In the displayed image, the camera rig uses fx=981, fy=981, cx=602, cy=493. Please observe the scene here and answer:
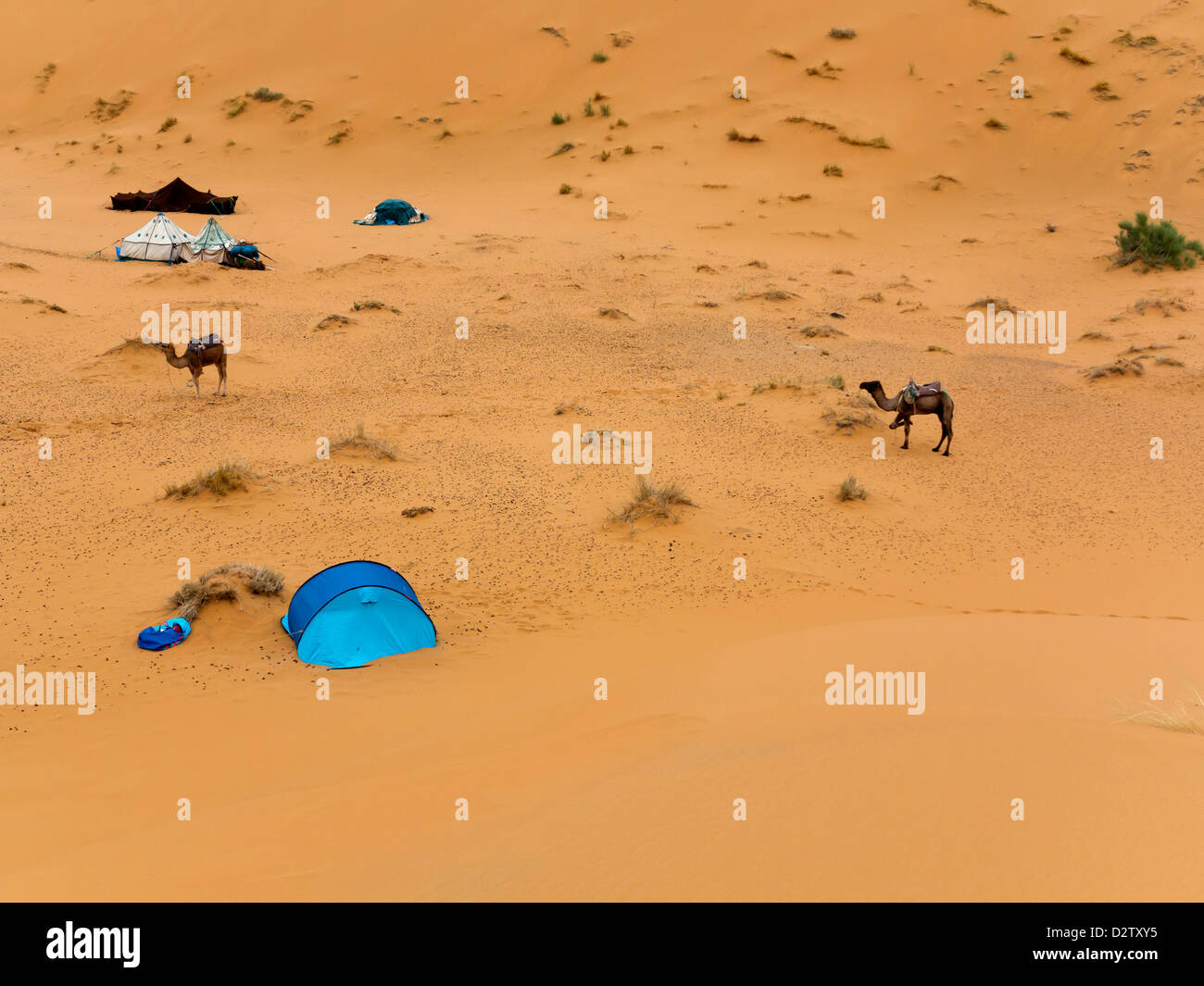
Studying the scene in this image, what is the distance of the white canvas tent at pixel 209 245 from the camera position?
24609mm

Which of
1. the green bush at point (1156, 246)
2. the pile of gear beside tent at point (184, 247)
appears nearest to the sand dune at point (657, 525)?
the green bush at point (1156, 246)

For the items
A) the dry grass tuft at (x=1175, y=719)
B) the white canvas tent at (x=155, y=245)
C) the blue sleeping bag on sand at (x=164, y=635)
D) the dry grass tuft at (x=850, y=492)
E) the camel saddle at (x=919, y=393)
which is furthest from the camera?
the white canvas tent at (x=155, y=245)

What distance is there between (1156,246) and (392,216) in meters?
20.9

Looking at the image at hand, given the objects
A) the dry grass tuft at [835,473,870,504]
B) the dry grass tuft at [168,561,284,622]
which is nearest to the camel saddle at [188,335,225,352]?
the dry grass tuft at [168,561,284,622]

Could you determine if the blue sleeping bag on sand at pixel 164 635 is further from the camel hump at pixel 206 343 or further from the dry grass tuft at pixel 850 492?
the camel hump at pixel 206 343

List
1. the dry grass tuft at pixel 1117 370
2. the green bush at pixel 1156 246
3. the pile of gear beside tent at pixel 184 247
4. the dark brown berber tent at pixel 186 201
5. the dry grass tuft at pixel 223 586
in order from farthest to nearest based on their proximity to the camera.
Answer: the dark brown berber tent at pixel 186 201
the pile of gear beside tent at pixel 184 247
the green bush at pixel 1156 246
the dry grass tuft at pixel 1117 370
the dry grass tuft at pixel 223 586

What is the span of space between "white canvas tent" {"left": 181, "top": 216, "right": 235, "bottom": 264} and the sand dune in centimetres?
151

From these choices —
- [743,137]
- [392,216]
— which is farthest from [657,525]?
[743,137]

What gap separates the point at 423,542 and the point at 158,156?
3354 centimetres

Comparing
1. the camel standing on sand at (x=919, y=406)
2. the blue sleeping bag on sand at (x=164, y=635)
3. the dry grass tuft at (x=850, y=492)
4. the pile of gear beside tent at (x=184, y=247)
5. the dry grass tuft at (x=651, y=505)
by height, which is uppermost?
the pile of gear beside tent at (x=184, y=247)

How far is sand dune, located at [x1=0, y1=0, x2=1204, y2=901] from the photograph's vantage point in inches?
206

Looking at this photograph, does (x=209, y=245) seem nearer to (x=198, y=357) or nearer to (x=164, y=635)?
(x=198, y=357)

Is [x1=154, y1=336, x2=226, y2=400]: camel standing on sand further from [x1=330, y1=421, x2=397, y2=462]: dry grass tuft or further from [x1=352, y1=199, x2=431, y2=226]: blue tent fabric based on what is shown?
[x1=352, y1=199, x2=431, y2=226]: blue tent fabric

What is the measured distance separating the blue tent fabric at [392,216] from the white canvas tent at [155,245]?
6.21m
